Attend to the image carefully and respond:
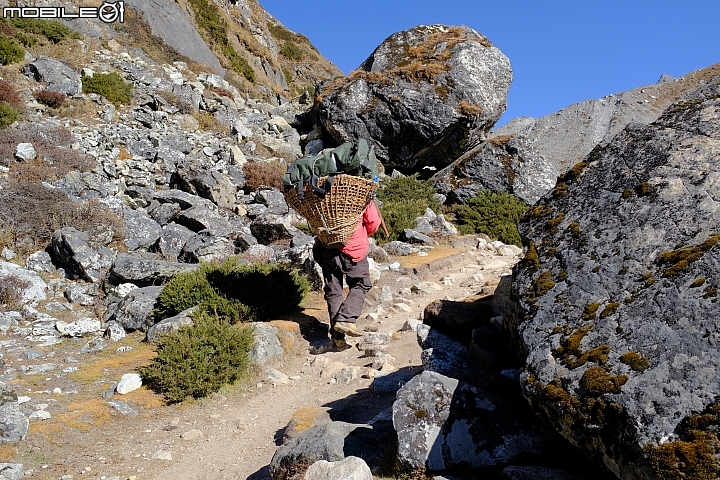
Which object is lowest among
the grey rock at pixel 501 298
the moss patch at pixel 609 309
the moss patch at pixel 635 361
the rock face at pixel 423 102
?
the moss patch at pixel 635 361

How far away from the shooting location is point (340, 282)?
6.79 m

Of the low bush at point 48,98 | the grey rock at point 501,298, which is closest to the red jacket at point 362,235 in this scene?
the grey rock at point 501,298

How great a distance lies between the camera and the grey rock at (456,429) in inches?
130

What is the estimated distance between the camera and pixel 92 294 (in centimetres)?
881

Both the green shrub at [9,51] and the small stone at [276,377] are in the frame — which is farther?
the green shrub at [9,51]

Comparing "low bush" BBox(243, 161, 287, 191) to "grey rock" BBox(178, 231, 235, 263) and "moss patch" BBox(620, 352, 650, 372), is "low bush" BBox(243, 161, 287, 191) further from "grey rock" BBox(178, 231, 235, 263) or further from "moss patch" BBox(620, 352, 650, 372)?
"moss patch" BBox(620, 352, 650, 372)

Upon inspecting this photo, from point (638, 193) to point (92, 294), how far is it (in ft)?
26.9

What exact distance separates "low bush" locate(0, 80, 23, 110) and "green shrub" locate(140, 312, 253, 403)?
1203cm

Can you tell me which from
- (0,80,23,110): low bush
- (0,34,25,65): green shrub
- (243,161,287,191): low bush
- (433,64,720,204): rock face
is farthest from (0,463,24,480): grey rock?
(0,34,25,65): green shrub

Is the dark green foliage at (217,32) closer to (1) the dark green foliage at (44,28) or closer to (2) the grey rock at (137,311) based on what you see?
(1) the dark green foliage at (44,28)

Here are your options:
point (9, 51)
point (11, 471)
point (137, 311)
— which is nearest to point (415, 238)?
point (137, 311)

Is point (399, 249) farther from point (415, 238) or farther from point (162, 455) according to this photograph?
point (162, 455)

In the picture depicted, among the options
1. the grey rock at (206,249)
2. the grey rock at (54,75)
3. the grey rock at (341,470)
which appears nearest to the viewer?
the grey rock at (341,470)

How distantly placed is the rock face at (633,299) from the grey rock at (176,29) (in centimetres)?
2472
